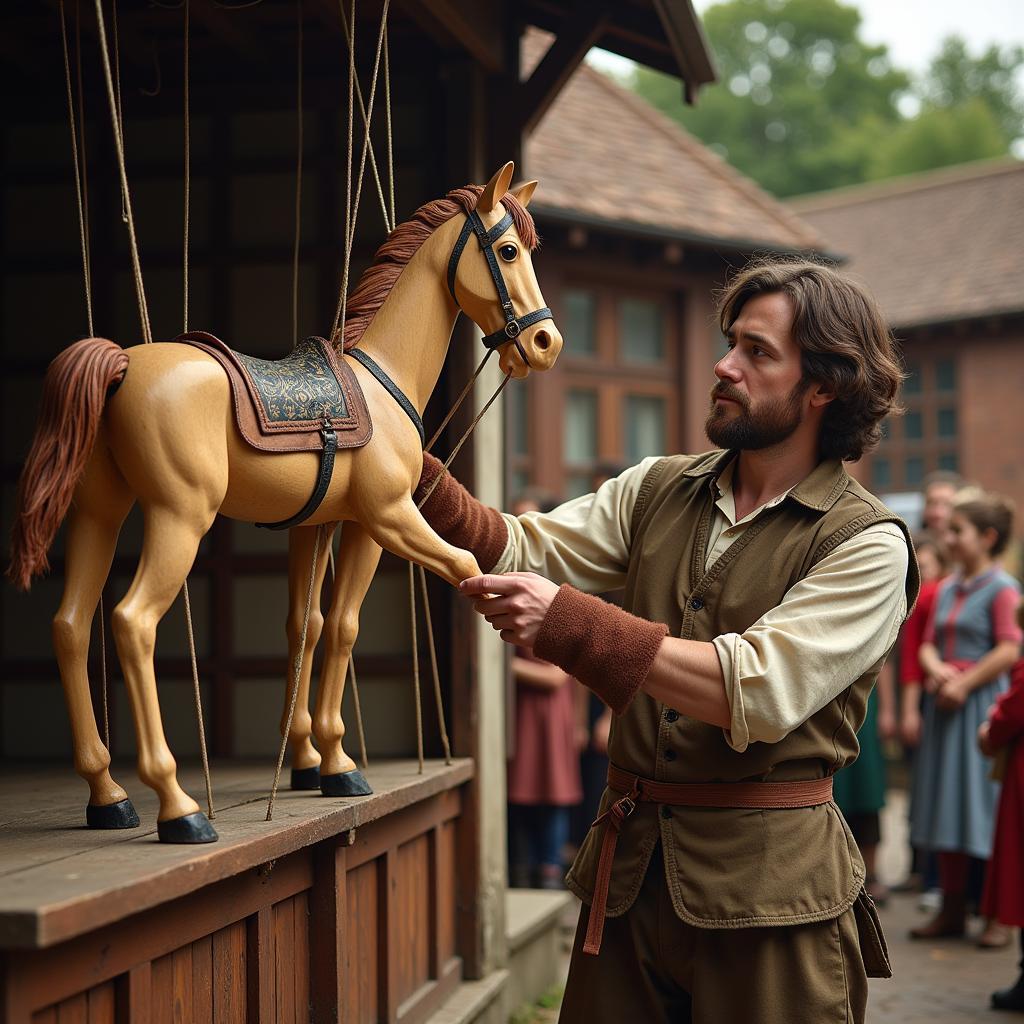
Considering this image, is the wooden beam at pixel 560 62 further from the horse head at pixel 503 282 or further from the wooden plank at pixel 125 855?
the wooden plank at pixel 125 855

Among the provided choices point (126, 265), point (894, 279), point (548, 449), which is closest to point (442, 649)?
point (126, 265)

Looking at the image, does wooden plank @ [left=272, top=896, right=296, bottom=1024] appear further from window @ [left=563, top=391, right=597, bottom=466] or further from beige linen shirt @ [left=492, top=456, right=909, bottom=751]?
window @ [left=563, top=391, right=597, bottom=466]

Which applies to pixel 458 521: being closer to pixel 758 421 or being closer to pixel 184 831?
pixel 758 421

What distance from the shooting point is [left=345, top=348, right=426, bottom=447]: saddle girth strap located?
306 centimetres

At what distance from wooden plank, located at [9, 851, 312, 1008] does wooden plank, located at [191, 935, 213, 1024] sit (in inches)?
1.3

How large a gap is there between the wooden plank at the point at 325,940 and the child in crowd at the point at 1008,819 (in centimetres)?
324

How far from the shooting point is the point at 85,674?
2.71 meters

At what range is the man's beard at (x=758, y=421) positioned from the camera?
287 cm

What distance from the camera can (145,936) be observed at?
2.48 meters

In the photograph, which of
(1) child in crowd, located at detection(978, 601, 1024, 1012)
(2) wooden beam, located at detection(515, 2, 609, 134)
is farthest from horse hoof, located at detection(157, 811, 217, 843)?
(1) child in crowd, located at detection(978, 601, 1024, 1012)

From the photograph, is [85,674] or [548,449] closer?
[85,674]

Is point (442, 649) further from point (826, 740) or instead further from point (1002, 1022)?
point (1002, 1022)

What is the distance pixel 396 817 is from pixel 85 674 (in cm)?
139

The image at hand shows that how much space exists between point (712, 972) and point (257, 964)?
3.32ft
